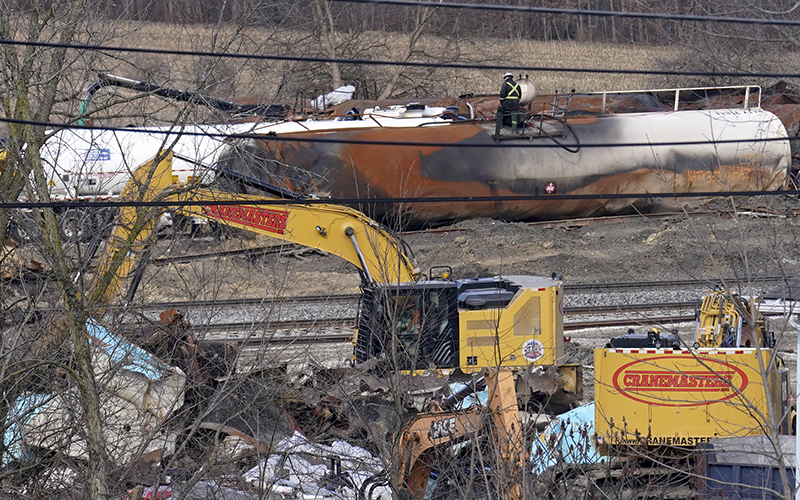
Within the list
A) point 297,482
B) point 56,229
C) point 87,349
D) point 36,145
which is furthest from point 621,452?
point 36,145

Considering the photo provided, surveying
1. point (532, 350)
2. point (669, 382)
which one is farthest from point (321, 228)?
point (669, 382)

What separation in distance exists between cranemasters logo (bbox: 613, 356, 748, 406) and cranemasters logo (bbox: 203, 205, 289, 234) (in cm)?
458

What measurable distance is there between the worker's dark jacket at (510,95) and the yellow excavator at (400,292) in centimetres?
962

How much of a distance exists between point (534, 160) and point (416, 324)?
11.7m

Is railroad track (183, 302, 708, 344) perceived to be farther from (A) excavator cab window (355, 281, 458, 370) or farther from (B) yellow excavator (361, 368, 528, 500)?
(B) yellow excavator (361, 368, 528, 500)

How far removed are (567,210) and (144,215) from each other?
14.5m

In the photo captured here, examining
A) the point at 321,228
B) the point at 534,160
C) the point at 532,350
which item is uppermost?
the point at 534,160

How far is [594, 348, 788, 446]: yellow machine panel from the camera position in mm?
8391

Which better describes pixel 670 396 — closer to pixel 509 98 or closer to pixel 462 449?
pixel 462 449

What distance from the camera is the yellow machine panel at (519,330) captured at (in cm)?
1031

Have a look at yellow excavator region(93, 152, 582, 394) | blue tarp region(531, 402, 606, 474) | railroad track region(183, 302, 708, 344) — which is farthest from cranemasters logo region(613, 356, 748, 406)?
railroad track region(183, 302, 708, 344)

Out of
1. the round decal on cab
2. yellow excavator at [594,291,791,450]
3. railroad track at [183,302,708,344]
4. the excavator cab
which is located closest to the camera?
yellow excavator at [594,291,791,450]

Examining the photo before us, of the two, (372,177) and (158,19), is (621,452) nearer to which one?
(372,177)

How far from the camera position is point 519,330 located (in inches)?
409
